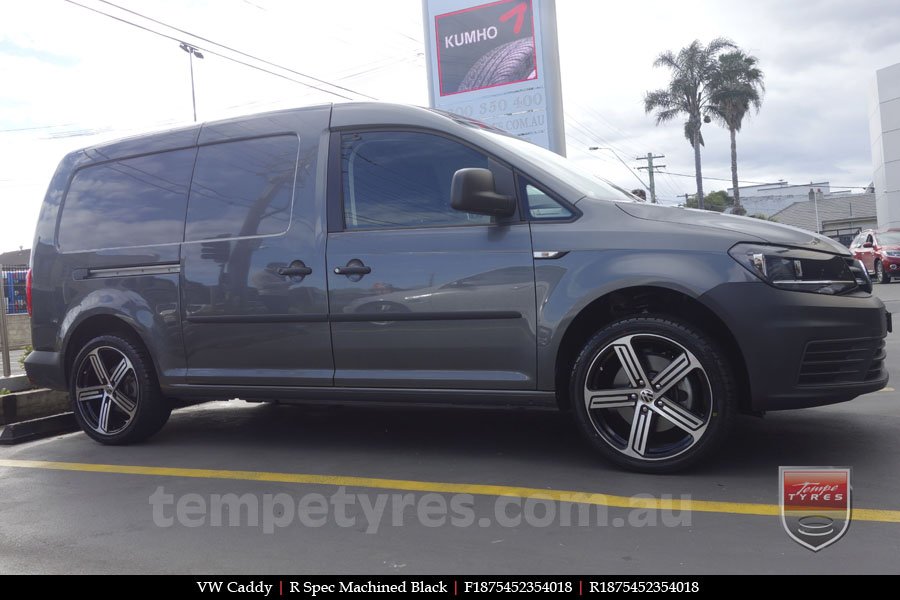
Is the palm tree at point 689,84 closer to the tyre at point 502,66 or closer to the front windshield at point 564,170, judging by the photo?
the tyre at point 502,66

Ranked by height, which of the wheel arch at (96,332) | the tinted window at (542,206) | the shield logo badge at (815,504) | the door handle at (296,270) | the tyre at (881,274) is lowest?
the shield logo badge at (815,504)

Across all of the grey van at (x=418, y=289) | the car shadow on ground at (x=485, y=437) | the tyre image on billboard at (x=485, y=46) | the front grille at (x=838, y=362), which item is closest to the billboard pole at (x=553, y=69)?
Result: the tyre image on billboard at (x=485, y=46)

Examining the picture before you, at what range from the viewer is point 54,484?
4.47m

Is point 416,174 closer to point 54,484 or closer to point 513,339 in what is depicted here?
point 513,339

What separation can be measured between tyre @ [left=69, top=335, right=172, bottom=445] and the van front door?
1441 millimetres

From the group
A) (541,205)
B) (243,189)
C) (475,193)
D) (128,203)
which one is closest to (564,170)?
(541,205)

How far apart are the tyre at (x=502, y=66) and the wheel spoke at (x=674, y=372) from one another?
16205 millimetres

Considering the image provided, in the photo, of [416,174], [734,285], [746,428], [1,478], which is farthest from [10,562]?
[746,428]

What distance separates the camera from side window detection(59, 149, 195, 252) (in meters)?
5.23

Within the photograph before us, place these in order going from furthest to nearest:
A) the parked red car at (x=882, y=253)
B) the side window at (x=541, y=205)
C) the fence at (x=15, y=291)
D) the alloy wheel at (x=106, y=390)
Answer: the parked red car at (x=882, y=253) → the fence at (x=15, y=291) → the alloy wheel at (x=106, y=390) → the side window at (x=541, y=205)

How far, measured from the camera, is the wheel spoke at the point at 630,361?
3.91m

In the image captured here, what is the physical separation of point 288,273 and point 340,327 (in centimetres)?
44

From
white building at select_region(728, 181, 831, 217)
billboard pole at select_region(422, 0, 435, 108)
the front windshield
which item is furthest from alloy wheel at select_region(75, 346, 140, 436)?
white building at select_region(728, 181, 831, 217)

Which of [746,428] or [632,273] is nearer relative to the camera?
[632,273]
